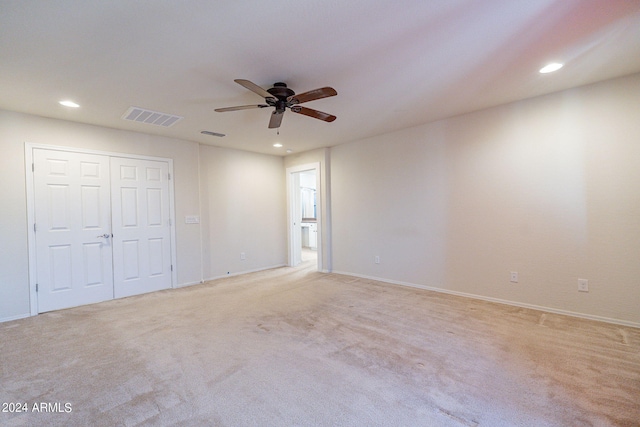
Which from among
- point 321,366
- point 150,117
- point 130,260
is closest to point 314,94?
point 321,366

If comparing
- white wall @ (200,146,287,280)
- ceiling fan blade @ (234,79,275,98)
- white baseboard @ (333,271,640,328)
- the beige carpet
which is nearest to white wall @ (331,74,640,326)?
white baseboard @ (333,271,640,328)

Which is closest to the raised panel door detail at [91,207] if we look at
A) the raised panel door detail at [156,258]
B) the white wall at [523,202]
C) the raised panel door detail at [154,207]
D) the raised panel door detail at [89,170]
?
the raised panel door detail at [89,170]

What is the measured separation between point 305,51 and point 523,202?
3.05 m

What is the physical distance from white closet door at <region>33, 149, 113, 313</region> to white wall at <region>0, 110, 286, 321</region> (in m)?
0.15

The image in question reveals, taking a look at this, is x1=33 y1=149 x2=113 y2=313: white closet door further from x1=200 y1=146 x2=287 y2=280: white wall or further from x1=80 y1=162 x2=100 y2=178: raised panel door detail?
x1=200 y1=146 x2=287 y2=280: white wall

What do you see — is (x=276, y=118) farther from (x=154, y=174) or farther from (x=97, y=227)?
(x=97, y=227)

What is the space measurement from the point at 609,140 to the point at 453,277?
226 centimetres

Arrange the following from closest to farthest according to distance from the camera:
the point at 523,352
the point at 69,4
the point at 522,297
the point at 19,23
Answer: the point at 69,4 → the point at 19,23 → the point at 523,352 → the point at 522,297

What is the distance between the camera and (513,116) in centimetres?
342

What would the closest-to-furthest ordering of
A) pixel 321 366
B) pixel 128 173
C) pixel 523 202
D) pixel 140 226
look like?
1. pixel 321 366
2. pixel 523 202
3. pixel 128 173
4. pixel 140 226

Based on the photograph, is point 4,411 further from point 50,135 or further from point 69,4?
point 50,135

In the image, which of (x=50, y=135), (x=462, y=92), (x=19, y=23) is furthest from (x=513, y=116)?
(x=50, y=135)

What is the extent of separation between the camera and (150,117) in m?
3.59

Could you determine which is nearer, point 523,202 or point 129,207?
point 523,202
